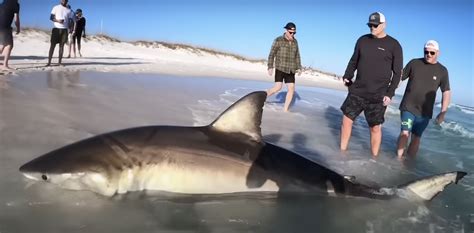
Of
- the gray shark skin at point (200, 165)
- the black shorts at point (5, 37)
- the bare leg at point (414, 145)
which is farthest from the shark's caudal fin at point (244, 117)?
the black shorts at point (5, 37)

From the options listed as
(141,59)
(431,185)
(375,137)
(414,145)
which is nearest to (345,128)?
(375,137)

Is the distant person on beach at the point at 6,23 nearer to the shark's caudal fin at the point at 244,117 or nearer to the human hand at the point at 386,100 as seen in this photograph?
the shark's caudal fin at the point at 244,117

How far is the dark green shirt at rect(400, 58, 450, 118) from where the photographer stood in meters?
6.10

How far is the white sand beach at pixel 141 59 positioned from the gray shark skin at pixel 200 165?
7.49 m

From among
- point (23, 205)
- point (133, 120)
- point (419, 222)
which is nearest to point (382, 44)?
point (419, 222)

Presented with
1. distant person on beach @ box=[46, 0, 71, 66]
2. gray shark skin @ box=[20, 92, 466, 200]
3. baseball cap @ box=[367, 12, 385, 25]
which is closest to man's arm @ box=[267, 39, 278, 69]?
baseball cap @ box=[367, 12, 385, 25]

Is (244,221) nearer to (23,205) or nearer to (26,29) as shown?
(23,205)

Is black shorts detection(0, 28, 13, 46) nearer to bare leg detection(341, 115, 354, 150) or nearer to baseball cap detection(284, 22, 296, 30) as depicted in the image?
baseball cap detection(284, 22, 296, 30)

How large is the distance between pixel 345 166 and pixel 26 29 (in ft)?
81.1

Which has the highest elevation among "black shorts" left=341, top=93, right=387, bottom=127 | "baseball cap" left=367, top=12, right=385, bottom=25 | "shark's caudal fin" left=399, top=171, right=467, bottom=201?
"baseball cap" left=367, top=12, right=385, bottom=25

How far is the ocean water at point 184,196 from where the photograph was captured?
2.88 m

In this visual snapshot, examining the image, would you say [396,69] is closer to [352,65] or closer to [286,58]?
[352,65]

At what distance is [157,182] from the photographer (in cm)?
328

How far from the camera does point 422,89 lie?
6094 millimetres
